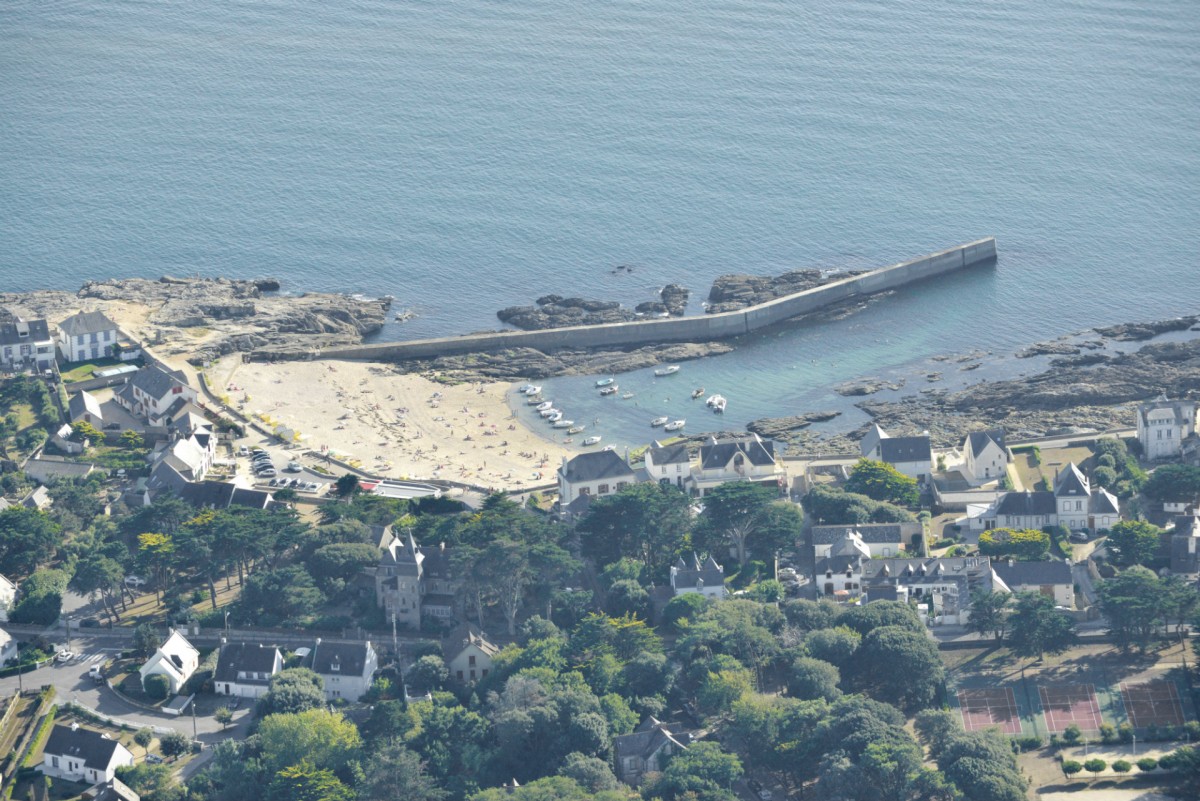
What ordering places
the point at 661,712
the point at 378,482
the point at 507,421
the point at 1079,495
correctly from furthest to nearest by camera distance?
the point at 507,421
the point at 378,482
the point at 1079,495
the point at 661,712

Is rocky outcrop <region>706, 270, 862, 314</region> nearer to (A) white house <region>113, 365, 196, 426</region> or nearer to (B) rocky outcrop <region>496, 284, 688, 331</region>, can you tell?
(B) rocky outcrop <region>496, 284, 688, 331</region>

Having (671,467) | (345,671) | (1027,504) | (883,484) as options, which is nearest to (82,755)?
(345,671)

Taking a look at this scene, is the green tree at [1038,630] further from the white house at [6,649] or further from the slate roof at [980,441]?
the white house at [6,649]

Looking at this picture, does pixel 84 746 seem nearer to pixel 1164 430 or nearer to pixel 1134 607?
pixel 1134 607

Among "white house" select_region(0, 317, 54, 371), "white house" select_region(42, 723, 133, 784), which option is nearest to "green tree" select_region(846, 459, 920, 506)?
"white house" select_region(42, 723, 133, 784)

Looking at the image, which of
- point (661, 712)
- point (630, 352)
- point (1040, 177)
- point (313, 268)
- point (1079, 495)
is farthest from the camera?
point (1040, 177)

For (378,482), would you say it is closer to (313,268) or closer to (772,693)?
(772,693)

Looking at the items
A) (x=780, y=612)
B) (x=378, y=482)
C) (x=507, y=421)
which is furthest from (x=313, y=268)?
(x=780, y=612)
